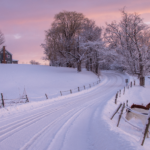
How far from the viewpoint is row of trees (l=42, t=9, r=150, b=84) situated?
22.8 meters

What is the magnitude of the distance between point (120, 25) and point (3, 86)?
2167 cm

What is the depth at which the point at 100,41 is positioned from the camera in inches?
1344

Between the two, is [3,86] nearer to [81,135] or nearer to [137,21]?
[81,135]

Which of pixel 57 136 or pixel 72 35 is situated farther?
pixel 72 35

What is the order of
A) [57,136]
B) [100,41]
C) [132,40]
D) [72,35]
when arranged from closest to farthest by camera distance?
[57,136]
[132,40]
[100,41]
[72,35]

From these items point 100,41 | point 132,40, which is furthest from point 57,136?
point 100,41

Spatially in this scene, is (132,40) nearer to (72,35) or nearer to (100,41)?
(100,41)

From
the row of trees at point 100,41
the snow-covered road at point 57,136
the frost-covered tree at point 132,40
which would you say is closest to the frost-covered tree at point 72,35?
the row of trees at point 100,41

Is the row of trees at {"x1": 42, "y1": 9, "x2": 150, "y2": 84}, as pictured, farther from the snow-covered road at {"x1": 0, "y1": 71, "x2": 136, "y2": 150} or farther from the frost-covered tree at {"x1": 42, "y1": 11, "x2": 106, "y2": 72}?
the snow-covered road at {"x1": 0, "y1": 71, "x2": 136, "y2": 150}

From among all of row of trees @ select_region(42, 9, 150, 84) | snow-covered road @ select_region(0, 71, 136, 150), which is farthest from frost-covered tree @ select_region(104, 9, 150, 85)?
snow-covered road @ select_region(0, 71, 136, 150)

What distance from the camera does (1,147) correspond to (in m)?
4.58

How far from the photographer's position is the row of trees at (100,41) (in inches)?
897

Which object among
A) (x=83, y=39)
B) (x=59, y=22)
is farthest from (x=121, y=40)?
(x=59, y=22)

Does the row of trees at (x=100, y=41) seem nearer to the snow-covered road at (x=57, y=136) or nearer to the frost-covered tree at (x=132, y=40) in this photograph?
the frost-covered tree at (x=132, y=40)
